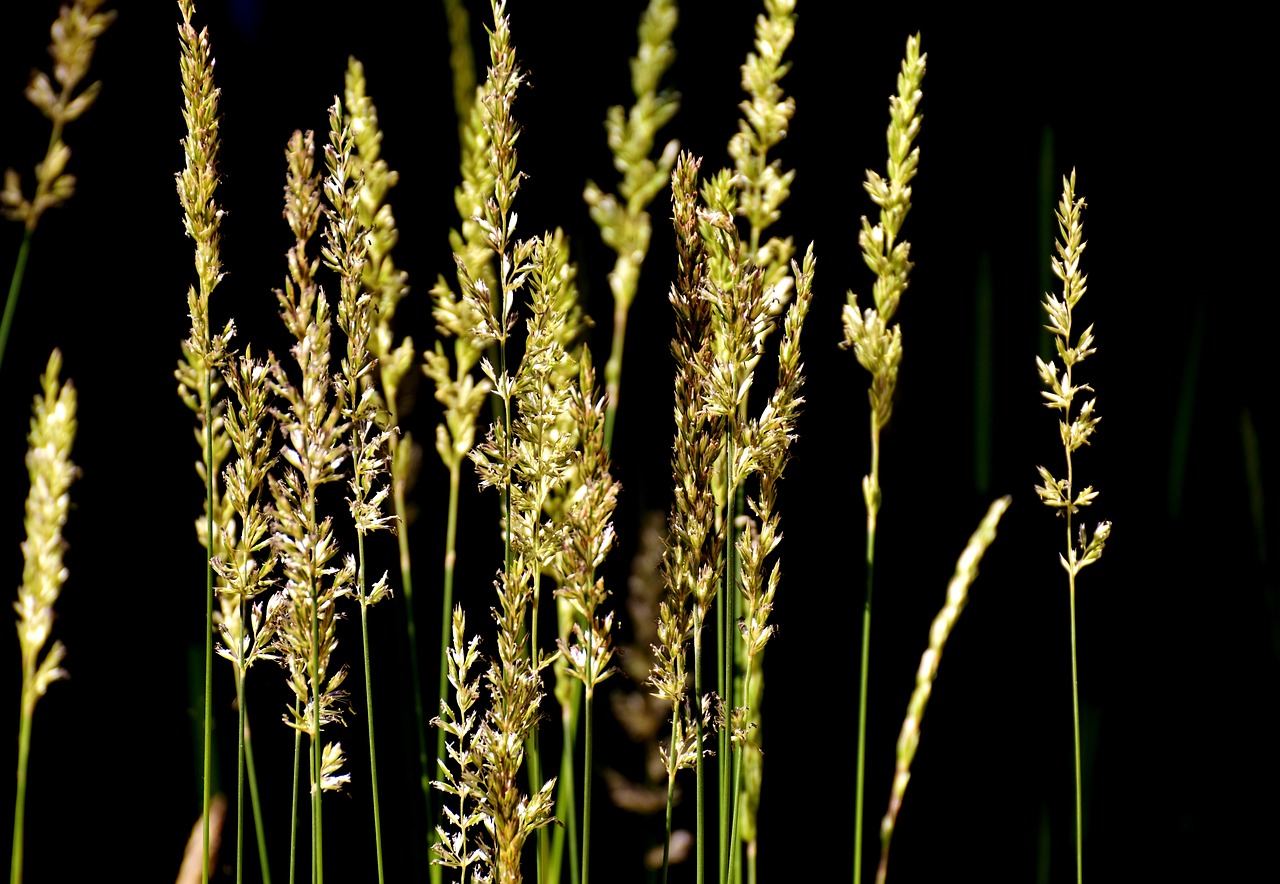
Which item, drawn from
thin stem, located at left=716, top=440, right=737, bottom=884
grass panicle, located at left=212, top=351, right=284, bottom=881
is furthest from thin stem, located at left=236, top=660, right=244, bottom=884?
thin stem, located at left=716, top=440, right=737, bottom=884

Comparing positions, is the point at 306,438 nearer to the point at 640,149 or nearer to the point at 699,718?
the point at 699,718

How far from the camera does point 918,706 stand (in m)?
0.94

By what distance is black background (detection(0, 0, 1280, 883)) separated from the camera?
5.23 ft

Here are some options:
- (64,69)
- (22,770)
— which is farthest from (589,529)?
(22,770)

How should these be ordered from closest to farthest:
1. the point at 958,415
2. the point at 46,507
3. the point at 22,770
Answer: the point at 46,507, the point at 22,770, the point at 958,415

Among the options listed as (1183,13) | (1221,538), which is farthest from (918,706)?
(1183,13)

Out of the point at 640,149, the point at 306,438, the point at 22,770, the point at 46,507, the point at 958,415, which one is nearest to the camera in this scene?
the point at 306,438

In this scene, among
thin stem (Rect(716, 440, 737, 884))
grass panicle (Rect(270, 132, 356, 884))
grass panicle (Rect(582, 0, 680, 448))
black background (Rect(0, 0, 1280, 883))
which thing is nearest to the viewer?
grass panicle (Rect(270, 132, 356, 884))

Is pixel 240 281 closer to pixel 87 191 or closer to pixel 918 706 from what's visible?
pixel 87 191

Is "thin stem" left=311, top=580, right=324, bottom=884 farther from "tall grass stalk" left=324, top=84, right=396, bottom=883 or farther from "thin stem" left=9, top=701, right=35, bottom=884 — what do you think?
"thin stem" left=9, top=701, right=35, bottom=884

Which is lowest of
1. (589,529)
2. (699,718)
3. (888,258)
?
(699,718)

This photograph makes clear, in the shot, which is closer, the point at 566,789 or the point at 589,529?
the point at 589,529

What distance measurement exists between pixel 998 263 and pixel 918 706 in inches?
41.6

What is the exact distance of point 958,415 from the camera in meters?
1.72
